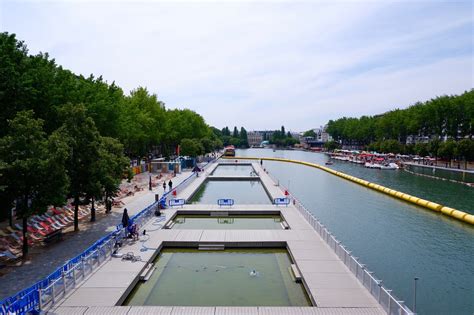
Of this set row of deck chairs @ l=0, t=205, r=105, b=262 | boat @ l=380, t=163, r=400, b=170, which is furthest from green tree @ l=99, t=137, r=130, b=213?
boat @ l=380, t=163, r=400, b=170

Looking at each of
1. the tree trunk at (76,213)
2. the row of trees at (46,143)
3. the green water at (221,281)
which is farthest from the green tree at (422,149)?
the tree trunk at (76,213)

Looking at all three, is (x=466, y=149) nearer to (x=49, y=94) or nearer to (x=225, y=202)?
(x=225, y=202)

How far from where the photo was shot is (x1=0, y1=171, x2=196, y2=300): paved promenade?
1688cm

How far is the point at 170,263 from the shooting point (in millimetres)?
21641

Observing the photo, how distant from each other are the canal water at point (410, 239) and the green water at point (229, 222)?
5.05 metres

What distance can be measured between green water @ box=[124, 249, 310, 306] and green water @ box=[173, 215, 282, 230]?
263 inches

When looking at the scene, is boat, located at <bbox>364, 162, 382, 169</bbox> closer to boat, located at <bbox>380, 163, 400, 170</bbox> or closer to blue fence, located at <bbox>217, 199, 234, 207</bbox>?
boat, located at <bbox>380, 163, 400, 170</bbox>

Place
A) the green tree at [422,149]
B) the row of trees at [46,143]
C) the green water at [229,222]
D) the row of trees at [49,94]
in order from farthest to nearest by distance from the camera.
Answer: the green tree at [422,149], the green water at [229,222], the row of trees at [49,94], the row of trees at [46,143]

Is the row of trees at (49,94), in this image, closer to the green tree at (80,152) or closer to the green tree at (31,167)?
the green tree at (80,152)

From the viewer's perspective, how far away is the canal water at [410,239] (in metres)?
19.2

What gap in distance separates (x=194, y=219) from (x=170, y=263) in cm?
1206

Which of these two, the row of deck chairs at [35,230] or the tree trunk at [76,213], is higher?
the tree trunk at [76,213]

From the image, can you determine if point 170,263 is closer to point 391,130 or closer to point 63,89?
point 63,89

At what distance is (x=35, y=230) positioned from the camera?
25297 mm
